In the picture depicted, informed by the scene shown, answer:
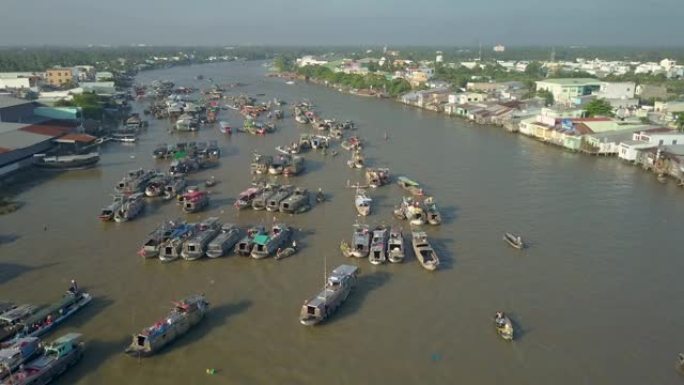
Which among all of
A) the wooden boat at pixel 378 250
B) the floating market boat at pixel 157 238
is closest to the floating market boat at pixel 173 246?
the floating market boat at pixel 157 238

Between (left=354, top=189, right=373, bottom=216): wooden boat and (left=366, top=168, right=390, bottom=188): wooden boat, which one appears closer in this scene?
(left=354, top=189, right=373, bottom=216): wooden boat

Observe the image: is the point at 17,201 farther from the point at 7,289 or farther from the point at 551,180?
the point at 551,180

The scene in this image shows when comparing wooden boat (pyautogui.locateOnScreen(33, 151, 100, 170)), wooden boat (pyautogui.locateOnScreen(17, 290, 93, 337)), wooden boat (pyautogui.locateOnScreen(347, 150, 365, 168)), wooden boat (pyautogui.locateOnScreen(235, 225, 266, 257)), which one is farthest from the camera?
wooden boat (pyautogui.locateOnScreen(347, 150, 365, 168))

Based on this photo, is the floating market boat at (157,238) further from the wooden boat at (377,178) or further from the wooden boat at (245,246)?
the wooden boat at (377,178)

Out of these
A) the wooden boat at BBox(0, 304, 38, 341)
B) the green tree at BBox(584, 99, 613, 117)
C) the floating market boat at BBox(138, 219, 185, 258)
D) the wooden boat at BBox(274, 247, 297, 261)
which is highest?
the green tree at BBox(584, 99, 613, 117)

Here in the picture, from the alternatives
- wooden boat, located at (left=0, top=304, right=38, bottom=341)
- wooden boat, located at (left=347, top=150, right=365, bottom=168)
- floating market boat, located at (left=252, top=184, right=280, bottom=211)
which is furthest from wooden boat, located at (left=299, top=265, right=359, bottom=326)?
wooden boat, located at (left=347, top=150, right=365, bottom=168)

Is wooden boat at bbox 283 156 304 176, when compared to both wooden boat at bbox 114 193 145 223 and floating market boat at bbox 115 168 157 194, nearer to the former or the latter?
floating market boat at bbox 115 168 157 194

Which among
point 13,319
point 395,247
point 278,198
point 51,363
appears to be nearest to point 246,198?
point 278,198
